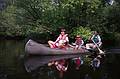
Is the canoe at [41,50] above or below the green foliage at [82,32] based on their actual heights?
above

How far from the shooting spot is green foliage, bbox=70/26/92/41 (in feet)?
109

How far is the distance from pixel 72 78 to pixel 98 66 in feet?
14.9

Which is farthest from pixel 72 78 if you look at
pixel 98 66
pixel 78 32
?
pixel 78 32

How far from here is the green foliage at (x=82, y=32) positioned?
3312 cm

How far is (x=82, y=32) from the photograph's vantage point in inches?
1334

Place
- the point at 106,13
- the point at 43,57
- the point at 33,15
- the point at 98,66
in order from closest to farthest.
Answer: the point at 98,66 → the point at 43,57 → the point at 106,13 → the point at 33,15

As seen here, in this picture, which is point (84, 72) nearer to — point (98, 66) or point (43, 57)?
point (98, 66)

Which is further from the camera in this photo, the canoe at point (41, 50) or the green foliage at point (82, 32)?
the green foliage at point (82, 32)

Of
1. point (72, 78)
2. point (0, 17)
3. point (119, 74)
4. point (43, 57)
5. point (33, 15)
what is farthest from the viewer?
point (0, 17)

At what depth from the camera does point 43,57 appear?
2133cm

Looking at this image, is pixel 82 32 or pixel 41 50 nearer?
pixel 41 50

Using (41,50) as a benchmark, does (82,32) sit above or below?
below

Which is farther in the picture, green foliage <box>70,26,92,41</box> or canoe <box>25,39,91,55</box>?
green foliage <box>70,26,92,41</box>

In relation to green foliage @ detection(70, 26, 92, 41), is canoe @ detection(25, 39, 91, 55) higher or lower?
higher
